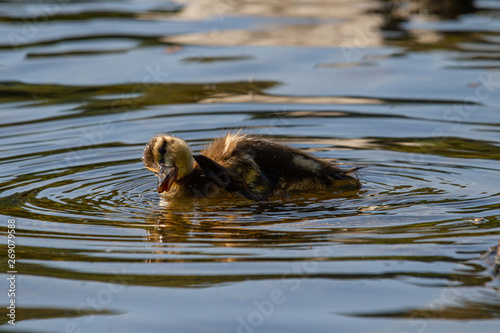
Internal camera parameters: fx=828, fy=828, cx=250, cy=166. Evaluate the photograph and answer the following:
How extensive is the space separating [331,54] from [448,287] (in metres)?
7.63

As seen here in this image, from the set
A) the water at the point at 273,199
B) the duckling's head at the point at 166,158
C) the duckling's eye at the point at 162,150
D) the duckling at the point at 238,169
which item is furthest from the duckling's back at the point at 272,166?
the duckling's eye at the point at 162,150

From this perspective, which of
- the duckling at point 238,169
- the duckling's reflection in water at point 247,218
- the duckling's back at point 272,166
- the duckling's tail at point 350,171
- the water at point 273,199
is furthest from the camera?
the duckling's tail at point 350,171

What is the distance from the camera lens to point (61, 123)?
26.8ft

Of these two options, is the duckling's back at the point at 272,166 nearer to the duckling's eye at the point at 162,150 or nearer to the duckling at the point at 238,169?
the duckling at the point at 238,169

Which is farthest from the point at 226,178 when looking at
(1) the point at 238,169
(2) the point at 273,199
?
(2) the point at 273,199

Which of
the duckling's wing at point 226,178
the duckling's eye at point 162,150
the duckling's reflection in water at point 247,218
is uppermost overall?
the duckling's eye at point 162,150

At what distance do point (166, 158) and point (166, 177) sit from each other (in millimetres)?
140

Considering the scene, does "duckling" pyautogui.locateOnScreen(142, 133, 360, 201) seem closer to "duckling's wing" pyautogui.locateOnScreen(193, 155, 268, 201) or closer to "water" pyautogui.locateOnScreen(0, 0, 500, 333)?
"duckling's wing" pyautogui.locateOnScreen(193, 155, 268, 201)

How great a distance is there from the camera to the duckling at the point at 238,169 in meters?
5.51

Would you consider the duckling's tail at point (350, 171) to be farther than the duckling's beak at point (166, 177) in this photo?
Yes

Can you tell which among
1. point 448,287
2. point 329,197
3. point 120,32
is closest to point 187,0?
point 120,32

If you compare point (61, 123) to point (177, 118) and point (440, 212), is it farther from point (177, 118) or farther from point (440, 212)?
point (440, 212)

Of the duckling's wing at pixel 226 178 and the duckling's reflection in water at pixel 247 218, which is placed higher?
the duckling's wing at pixel 226 178

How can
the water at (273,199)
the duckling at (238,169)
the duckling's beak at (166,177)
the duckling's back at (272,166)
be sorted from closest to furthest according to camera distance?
the water at (273,199) → the duckling's beak at (166,177) → the duckling at (238,169) → the duckling's back at (272,166)
